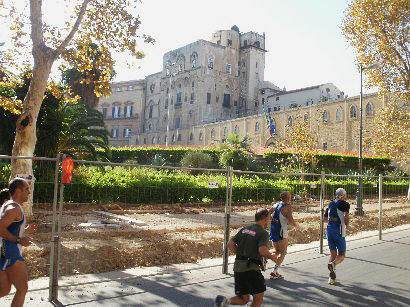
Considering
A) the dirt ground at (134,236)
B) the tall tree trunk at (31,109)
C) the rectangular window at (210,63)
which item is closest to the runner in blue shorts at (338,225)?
the dirt ground at (134,236)

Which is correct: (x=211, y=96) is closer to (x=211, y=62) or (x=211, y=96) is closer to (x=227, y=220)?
(x=211, y=62)

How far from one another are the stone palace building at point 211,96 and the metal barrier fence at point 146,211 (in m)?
59.1

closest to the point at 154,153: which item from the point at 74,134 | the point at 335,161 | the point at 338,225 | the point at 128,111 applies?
the point at 335,161

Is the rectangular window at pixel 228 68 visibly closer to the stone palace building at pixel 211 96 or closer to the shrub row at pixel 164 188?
the stone palace building at pixel 211 96

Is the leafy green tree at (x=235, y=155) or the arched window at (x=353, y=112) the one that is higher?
the arched window at (x=353, y=112)

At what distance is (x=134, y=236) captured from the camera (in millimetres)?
10523

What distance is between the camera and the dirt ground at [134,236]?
7918 mm

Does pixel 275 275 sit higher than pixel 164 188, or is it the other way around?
pixel 164 188

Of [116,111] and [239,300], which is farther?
[116,111]

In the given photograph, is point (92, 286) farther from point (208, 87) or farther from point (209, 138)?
point (208, 87)

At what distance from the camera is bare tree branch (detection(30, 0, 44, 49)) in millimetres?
11469

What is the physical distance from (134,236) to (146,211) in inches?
98.5

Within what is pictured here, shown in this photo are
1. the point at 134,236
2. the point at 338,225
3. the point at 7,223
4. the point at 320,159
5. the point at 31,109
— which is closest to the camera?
the point at 7,223

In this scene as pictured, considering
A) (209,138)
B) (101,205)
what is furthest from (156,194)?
(209,138)
